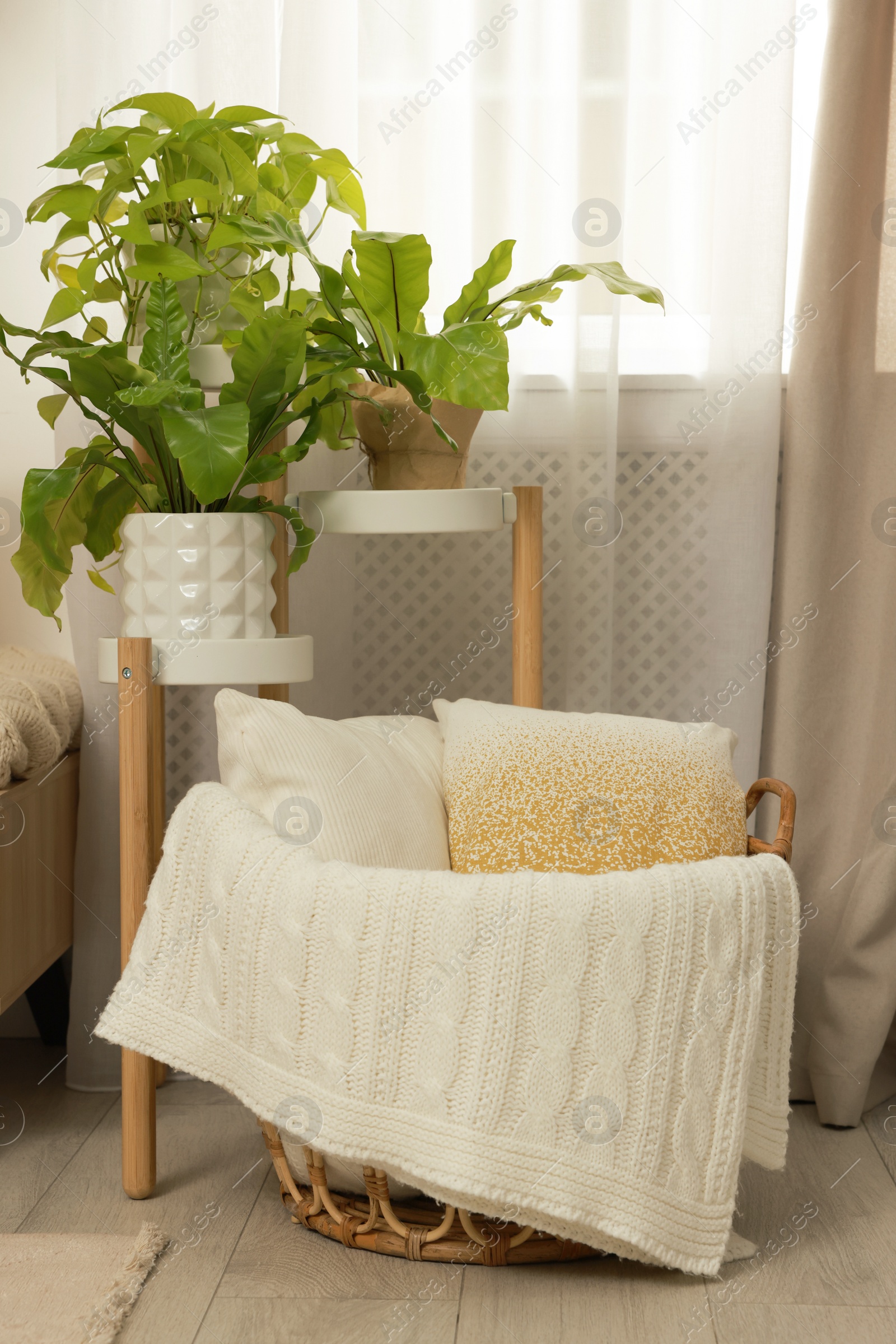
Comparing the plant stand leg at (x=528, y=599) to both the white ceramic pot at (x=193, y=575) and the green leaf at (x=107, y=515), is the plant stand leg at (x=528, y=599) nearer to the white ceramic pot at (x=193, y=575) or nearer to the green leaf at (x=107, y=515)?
the white ceramic pot at (x=193, y=575)

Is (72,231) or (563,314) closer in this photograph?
(72,231)

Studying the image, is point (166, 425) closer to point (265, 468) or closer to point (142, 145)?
point (265, 468)

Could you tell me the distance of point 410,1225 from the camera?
1110mm

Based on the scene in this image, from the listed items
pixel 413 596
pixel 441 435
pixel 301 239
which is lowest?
pixel 413 596

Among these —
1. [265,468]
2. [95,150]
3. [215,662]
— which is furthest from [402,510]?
[95,150]

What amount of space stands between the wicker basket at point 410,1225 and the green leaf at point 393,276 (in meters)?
0.72

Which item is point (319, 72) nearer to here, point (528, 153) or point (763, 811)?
point (528, 153)

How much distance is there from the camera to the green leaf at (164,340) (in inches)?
46.7

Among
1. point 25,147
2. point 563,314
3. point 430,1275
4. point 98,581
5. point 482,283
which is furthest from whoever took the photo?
point 25,147

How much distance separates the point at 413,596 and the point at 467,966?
726 mm

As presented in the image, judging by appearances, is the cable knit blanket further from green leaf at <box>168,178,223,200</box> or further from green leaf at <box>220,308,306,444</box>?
green leaf at <box>168,178,223,200</box>

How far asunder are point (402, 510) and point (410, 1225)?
77cm

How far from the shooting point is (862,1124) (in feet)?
4.83

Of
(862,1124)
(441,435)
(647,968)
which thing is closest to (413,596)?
(441,435)
